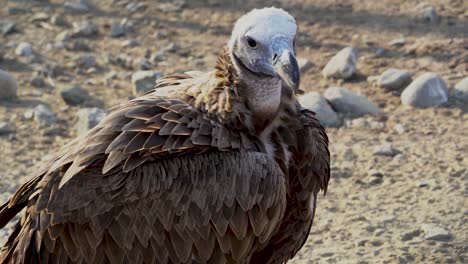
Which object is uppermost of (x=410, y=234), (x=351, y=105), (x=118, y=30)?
(x=118, y=30)

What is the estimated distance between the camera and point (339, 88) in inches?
325

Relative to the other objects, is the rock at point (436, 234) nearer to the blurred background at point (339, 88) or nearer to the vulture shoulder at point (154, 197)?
the blurred background at point (339, 88)

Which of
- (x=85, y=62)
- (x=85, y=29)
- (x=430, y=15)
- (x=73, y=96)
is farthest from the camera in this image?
(x=85, y=29)

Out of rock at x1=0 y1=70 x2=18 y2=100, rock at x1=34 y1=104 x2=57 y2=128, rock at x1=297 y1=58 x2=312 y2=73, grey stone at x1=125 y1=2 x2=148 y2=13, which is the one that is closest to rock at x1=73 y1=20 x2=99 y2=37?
grey stone at x1=125 y1=2 x2=148 y2=13

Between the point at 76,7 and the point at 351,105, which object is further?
the point at 76,7

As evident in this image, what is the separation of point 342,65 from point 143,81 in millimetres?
1773

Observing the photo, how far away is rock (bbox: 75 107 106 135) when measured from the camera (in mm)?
7883

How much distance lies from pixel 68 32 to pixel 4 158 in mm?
2930

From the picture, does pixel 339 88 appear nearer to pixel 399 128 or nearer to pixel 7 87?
pixel 399 128

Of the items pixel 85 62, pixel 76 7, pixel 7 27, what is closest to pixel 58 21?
pixel 76 7

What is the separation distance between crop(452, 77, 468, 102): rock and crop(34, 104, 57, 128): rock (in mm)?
3331

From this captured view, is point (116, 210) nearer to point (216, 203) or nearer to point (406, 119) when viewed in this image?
point (216, 203)

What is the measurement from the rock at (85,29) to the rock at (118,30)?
183 mm

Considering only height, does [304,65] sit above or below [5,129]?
above
